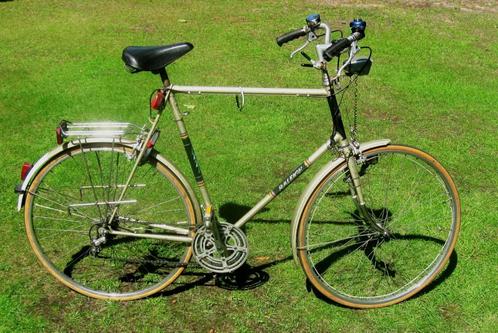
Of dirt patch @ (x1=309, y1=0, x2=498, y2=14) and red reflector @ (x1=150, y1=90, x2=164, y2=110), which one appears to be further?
dirt patch @ (x1=309, y1=0, x2=498, y2=14)

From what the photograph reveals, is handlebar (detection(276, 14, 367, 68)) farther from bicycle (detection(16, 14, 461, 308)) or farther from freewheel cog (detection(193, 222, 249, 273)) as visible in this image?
freewheel cog (detection(193, 222, 249, 273))

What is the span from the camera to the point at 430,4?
404 inches

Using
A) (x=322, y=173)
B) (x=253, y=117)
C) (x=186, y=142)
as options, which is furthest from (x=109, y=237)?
(x=253, y=117)

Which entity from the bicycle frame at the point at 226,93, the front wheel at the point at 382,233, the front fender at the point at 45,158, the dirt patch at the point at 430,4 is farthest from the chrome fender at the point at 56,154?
the dirt patch at the point at 430,4

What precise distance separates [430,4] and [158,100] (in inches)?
330

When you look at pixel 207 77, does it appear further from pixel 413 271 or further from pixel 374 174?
pixel 413 271

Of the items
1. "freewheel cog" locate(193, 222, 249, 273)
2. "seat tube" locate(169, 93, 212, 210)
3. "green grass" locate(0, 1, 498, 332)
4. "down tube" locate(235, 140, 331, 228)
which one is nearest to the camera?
"seat tube" locate(169, 93, 212, 210)

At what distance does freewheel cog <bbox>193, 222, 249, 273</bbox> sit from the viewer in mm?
3588

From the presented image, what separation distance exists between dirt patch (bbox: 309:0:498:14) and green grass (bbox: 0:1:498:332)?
0.47 ft

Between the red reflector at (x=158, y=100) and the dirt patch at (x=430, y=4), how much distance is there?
7.63 m

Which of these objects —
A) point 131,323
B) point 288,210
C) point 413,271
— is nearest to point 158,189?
point 288,210

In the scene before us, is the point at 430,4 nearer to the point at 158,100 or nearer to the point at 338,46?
the point at 338,46

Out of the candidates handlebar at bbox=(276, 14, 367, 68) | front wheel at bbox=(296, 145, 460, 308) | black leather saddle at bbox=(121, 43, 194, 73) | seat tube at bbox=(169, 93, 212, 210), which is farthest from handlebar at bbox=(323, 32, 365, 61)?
seat tube at bbox=(169, 93, 212, 210)

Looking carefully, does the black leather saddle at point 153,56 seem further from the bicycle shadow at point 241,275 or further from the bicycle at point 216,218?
the bicycle shadow at point 241,275
